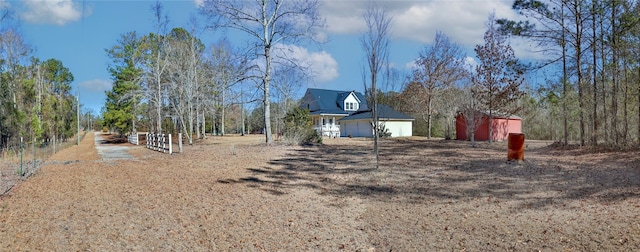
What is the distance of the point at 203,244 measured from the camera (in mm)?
4809

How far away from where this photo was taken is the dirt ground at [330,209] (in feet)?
16.1

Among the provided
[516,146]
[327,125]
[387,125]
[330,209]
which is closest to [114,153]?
[330,209]

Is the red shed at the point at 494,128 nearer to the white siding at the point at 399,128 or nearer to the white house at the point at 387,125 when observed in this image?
the white house at the point at 387,125

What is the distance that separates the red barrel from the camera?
11195 millimetres

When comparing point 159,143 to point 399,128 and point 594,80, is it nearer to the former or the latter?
point 594,80

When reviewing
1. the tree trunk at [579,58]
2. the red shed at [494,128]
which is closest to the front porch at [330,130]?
the red shed at [494,128]

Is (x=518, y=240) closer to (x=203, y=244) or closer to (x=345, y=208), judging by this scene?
(x=345, y=208)

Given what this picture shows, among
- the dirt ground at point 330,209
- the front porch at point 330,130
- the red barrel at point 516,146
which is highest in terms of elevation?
the front porch at point 330,130

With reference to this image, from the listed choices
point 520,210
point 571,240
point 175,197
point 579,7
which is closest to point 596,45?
point 579,7

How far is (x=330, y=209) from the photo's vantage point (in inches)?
267

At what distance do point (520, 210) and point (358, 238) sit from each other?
298 centimetres

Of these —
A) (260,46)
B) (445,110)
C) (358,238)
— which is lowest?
(358,238)

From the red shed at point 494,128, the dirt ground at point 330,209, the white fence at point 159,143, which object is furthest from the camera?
the red shed at point 494,128

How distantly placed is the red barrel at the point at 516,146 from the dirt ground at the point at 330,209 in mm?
479
